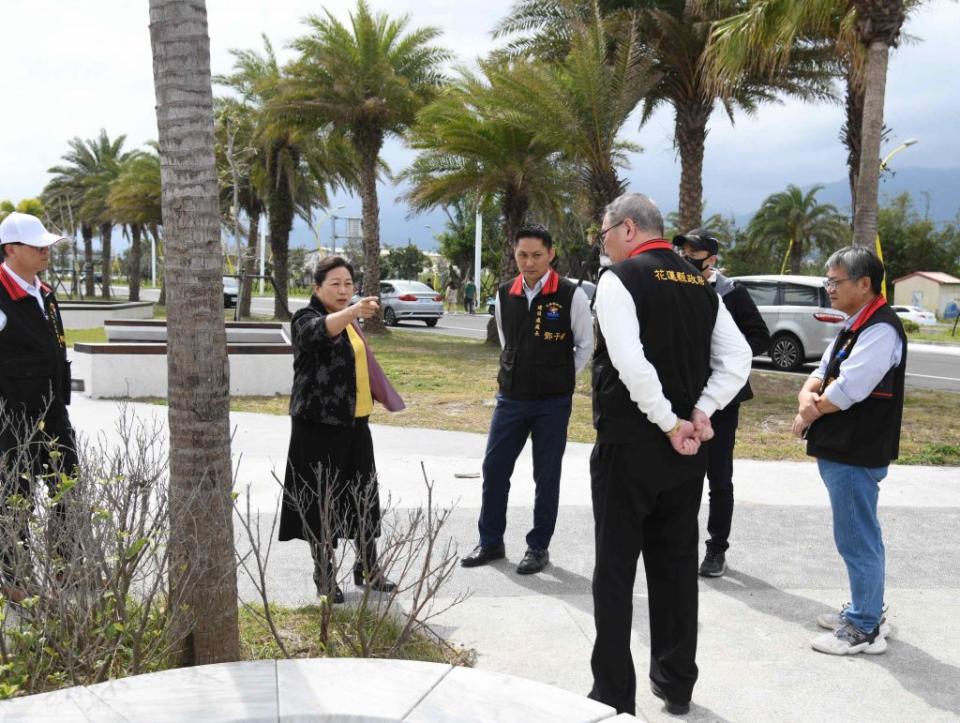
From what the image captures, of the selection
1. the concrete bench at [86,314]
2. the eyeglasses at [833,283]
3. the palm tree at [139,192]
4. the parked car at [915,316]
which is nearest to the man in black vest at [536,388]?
the eyeglasses at [833,283]

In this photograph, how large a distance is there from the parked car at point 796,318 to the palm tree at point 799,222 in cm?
3903

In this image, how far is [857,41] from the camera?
12.3 m

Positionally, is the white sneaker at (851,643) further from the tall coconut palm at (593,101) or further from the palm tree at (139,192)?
the palm tree at (139,192)

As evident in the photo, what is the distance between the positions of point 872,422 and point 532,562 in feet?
6.64

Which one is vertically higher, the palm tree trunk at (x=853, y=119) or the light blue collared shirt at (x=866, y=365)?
the palm tree trunk at (x=853, y=119)

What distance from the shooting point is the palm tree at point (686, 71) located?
54.6 feet

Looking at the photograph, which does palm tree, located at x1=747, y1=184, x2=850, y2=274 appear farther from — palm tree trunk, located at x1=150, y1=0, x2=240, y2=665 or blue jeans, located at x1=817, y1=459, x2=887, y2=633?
palm tree trunk, located at x1=150, y1=0, x2=240, y2=665

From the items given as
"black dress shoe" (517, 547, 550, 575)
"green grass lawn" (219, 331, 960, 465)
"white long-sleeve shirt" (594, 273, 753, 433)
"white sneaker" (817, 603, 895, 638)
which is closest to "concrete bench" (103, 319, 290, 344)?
"green grass lawn" (219, 331, 960, 465)

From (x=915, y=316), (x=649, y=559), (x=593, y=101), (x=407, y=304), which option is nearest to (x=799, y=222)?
(x=915, y=316)

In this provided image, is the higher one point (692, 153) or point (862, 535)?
point (692, 153)

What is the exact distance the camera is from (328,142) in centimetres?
2570

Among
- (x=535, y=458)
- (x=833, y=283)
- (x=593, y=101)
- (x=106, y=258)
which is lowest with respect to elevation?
(x=535, y=458)

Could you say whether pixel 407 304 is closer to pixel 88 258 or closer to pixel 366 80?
pixel 366 80

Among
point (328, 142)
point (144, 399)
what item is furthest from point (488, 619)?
point (328, 142)
